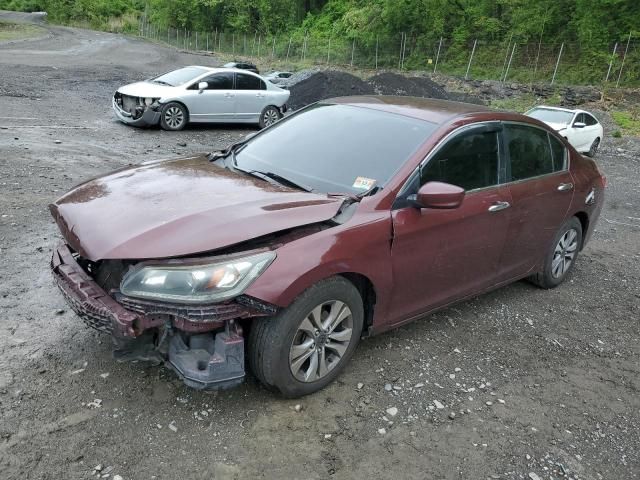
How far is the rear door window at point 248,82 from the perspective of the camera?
46.3 feet

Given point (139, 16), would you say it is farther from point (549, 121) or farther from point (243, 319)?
point (243, 319)

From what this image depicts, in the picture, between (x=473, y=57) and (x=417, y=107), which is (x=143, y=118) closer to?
(x=417, y=107)

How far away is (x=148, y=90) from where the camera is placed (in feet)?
41.8

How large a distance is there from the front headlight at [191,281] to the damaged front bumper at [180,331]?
0.05 m

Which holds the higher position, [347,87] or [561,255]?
[561,255]

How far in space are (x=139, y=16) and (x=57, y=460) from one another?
7620 centimetres

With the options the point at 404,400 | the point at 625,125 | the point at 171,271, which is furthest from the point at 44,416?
the point at 625,125

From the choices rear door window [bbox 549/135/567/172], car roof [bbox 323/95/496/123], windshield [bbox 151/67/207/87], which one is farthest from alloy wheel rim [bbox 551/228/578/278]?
windshield [bbox 151/67/207/87]

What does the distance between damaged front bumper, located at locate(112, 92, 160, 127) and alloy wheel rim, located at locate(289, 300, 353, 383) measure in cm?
1014

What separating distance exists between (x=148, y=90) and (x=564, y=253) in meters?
10.2

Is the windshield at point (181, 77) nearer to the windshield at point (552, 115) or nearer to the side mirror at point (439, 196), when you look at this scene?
the windshield at point (552, 115)

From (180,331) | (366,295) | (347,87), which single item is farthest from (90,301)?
(347,87)

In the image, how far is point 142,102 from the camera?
12391 millimetres

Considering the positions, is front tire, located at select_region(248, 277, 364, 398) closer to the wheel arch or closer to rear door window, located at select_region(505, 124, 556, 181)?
rear door window, located at select_region(505, 124, 556, 181)
